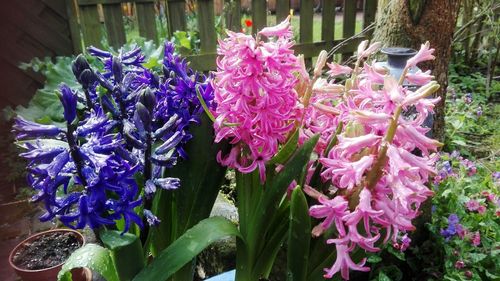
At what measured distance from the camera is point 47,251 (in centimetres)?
174

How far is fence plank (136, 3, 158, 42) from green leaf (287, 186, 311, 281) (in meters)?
3.06

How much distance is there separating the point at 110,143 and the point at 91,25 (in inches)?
120

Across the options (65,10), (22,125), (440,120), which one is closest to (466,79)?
(440,120)

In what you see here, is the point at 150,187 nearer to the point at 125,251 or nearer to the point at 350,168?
the point at 125,251

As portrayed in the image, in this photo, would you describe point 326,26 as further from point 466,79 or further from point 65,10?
point 65,10

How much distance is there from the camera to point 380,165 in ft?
2.47

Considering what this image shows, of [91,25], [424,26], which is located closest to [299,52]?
[91,25]

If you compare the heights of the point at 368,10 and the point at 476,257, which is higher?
the point at 368,10

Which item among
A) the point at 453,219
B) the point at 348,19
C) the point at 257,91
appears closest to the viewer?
the point at 257,91

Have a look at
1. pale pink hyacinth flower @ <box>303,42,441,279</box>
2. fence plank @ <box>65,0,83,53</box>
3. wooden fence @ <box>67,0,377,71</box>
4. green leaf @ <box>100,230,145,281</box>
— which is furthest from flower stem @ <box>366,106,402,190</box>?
fence plank @ <box>65,0,83,53</box>

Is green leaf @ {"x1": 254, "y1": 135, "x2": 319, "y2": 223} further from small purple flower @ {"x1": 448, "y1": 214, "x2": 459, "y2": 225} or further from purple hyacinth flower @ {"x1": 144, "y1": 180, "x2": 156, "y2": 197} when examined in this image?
small purple flower @ {"x1": 448, "y1": 214, "x2": 459, "y2": 225}

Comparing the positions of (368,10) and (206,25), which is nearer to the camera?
(206,25)

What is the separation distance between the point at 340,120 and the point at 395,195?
0.68ft

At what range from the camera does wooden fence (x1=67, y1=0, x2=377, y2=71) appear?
136 inches
